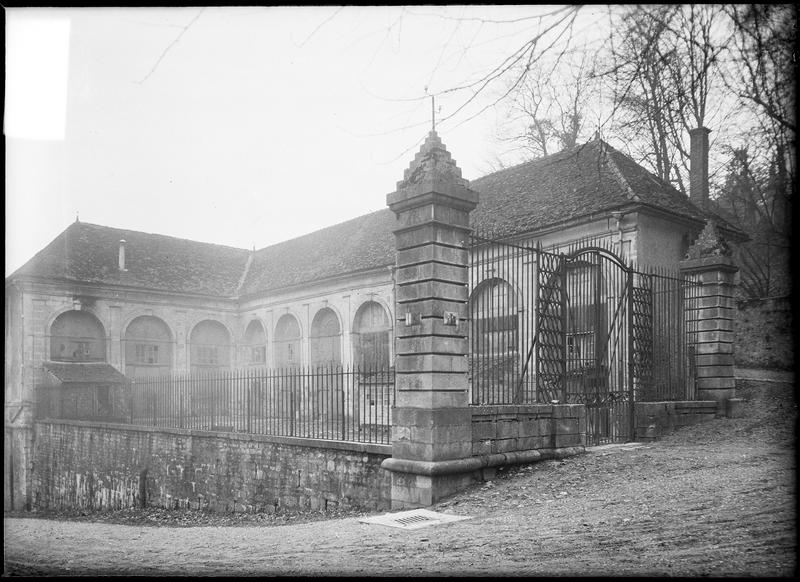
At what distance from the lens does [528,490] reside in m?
8.53

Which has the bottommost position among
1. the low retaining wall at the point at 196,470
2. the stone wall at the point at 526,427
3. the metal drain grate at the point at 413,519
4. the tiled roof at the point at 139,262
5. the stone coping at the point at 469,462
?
the low retaining wall at the point at 196,470

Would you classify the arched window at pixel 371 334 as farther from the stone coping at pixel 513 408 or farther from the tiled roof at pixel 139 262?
the stone coping at pixel 513 408

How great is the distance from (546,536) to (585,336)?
6.20m

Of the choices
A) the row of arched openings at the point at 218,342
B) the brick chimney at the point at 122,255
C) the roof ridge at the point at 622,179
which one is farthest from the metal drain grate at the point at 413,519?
the brick chimney at the point at 122,255

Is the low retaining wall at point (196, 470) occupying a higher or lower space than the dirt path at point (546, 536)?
lower

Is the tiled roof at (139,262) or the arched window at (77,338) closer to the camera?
the arched window at (77,338)

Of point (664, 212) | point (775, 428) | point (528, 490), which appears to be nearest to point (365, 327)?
point (664, 212)

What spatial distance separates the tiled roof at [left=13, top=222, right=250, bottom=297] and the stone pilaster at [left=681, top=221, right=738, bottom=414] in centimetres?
2397

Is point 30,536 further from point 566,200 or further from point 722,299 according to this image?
point 566,200

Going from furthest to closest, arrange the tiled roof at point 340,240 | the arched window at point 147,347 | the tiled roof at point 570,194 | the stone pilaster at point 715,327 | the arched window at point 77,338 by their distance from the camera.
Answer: the arched window at point 147,347, the arched window at point 77,338, the tiled roof at point 340,240, the tiled roof at point 570,194, the stone pilaster at point 715,327

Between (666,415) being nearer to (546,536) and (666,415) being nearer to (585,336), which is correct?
(585,336)

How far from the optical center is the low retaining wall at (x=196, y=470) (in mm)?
10203

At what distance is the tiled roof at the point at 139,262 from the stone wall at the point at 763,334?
23.2 metres

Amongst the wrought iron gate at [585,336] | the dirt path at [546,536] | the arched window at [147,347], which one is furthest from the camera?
the arched window at [147,347]
